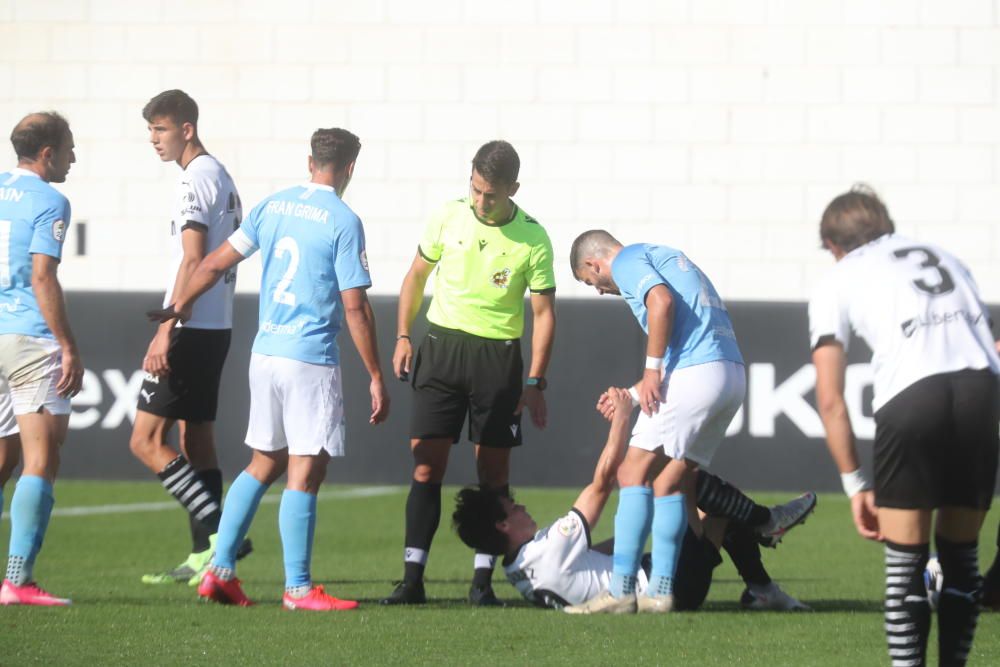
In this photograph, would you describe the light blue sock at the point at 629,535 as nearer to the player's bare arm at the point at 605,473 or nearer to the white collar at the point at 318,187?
the player's bare arm at the point at 605,473

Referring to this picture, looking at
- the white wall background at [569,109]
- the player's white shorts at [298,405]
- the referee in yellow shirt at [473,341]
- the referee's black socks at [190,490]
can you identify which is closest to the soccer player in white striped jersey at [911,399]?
the player's white shorts at [298,405]

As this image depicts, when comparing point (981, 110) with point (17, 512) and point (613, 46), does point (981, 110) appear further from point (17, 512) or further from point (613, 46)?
point (17, 512)

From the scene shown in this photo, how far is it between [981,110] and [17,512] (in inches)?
343

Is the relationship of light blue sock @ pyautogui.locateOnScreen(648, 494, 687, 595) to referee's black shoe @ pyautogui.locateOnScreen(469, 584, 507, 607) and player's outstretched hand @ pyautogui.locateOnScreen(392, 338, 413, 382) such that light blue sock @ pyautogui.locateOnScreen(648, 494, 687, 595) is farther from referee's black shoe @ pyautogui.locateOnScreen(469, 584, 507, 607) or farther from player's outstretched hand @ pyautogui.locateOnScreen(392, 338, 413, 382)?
player's outstretched hand @ pyautogui.locateOnScreen(392, 338, 413, 382)

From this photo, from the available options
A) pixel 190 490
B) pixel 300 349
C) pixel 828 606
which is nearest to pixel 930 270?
pixel 828 606

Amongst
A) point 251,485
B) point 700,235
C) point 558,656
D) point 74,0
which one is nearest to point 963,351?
point 558,656

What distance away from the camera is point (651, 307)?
19.7 feet

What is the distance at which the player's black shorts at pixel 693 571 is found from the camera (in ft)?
21.2

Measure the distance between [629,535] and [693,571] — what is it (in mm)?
371

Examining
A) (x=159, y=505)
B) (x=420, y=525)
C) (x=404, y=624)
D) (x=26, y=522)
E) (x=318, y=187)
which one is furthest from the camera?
(x=159, y=505)

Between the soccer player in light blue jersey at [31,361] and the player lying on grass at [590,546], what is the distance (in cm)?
169

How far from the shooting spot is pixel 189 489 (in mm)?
7113

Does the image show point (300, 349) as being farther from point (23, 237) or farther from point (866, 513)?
point (866, 513)

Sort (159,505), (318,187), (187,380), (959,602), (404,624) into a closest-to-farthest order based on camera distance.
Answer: (959,602) → (404,624) → (318,187) → (187,380) → (159,505)
